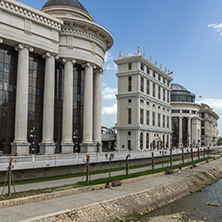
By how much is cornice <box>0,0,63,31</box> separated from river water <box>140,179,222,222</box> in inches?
1333

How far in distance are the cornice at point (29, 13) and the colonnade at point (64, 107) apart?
15.9 feet

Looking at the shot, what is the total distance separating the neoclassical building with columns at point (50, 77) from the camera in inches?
1615

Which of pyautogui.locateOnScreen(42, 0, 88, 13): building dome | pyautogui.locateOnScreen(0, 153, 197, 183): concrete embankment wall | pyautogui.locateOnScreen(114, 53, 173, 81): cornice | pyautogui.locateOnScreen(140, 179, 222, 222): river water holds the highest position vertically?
pyautogui.locateOnScreen(42, 0, 88, 13): building dome

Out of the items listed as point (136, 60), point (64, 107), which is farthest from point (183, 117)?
point (64, 107)

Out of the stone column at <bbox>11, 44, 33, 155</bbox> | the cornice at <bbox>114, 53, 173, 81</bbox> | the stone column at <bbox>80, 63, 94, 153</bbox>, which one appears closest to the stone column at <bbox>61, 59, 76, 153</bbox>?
the stone column at <bbox>80, 63, 94, 153</bbox>

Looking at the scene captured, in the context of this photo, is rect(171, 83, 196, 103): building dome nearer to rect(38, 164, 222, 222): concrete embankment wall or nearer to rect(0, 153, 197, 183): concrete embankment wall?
rect(0, 153, 197, 183): concrete embankment wall

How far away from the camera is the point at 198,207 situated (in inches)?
1074

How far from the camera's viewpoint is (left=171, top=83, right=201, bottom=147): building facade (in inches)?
4956

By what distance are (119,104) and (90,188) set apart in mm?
55554

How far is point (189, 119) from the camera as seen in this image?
128875 millimetres

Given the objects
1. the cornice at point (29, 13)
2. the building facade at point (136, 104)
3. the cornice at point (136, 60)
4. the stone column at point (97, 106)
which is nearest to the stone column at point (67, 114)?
the cornice at point (29, 13)

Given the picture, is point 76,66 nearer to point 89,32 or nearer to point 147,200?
point 89,32

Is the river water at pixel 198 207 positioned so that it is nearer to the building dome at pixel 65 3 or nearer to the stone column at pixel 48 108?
the stone column at pixel 48 108

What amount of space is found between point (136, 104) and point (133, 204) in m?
54.3
